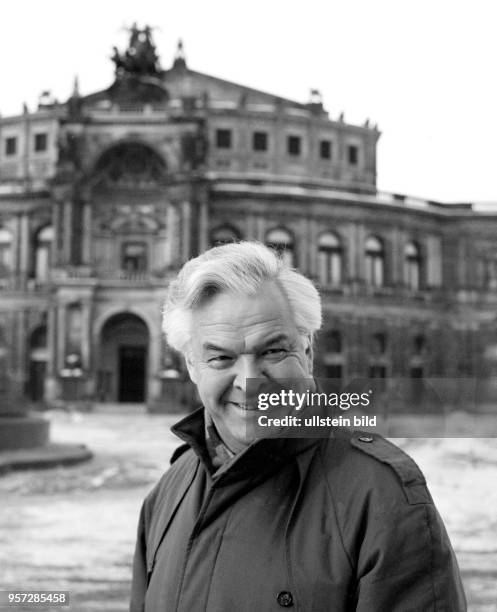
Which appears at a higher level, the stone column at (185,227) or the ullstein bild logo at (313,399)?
the stone column at (185,227)

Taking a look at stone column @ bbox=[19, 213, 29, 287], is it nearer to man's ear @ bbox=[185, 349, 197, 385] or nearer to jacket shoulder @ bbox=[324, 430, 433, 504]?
man's ear @ bbox=[185, 349, 197, 385]

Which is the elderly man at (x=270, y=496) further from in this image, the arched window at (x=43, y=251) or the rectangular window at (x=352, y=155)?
the rectangular window at (x=352, y=155)

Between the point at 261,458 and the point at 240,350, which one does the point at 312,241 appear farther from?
the point at 261,458

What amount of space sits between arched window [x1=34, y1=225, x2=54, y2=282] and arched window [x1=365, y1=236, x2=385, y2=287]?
1689 cm

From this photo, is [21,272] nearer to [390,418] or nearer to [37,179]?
[37,179]

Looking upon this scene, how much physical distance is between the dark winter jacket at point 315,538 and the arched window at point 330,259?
125 ft

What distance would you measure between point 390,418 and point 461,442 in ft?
2.53

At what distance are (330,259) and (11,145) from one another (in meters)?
20.0

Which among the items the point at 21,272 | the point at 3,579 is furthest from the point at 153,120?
the point at 3,579

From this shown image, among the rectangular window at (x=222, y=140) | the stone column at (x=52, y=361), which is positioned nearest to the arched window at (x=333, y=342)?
the rectangular window at (x=222, y=140)

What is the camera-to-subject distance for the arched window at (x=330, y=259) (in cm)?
4065

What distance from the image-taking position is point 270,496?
246cm

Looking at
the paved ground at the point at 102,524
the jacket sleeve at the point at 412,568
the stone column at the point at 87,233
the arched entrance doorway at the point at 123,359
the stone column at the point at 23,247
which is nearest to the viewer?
the jacket sleeve at the point at 412,568

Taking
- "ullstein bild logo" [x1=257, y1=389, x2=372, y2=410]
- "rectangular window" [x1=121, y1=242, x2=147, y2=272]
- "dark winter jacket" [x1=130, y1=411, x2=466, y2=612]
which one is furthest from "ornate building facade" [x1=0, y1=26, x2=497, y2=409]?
"ullstein bild logo" [x1=257, y1=389, x2=372, y2=410]
